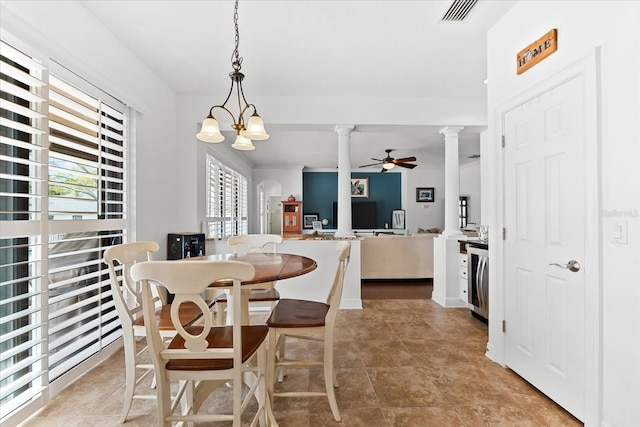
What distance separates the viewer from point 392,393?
208 cm

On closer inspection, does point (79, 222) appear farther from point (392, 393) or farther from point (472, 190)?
point (472, 190)

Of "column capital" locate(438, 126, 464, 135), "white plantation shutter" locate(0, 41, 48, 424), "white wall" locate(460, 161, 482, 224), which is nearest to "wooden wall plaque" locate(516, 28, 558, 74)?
"column capital" locate(438, 126, 464, 135)

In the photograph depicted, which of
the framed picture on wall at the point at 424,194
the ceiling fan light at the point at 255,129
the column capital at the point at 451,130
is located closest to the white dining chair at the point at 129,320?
the ceiling fan light at the point at 255,129

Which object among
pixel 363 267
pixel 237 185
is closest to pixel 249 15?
pixel 363 267

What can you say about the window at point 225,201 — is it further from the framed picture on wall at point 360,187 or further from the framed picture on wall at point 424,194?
the framed picture on wall at point 424,194

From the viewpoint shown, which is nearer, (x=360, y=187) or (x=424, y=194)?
(x=424, y=194)

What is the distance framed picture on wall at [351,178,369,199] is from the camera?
9.62 meters

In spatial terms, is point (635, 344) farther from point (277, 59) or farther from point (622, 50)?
point (277, 59)

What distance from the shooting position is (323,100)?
4.05 metres

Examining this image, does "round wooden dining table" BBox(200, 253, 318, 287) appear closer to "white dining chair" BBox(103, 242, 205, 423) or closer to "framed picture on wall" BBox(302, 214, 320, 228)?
"white dining chair" BBox(103, 242, 205, 423)

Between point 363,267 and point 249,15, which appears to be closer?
point 249,15

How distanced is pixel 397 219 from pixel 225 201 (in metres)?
5.34

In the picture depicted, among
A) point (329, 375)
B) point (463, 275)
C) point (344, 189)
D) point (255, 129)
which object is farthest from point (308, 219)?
point (329, 375)

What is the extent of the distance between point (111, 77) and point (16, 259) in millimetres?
1591
